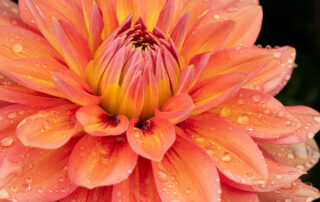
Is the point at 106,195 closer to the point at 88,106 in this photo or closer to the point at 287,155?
the point at 88,106

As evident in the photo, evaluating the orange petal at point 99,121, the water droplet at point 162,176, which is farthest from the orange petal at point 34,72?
the water droplet at point 162,176

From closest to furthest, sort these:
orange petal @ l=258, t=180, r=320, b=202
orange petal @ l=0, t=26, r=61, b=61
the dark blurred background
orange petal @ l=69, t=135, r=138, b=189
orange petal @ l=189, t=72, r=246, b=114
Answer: orange petal @ l=69, t=135, r=138, b=189
orange petal @ l=189, t=72, r=246, b=114
orange petal @ l=0, t=26, r=61, b=61
orange petal @ l=258, t=180, r=320, b=202
the dark blurred background

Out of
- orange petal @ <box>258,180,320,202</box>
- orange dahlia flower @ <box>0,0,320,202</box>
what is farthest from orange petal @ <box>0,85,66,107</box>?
orange petal @ <box>258,180,320,202</box>

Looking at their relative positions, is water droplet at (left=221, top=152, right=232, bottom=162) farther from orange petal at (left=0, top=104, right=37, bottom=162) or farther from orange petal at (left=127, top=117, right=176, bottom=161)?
orange petal at (left=0, top=104, right=37, bottom=162)

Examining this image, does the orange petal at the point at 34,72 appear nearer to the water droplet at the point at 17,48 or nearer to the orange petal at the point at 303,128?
the water droplet at the point at 17,48

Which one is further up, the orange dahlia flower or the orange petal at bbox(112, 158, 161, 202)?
the orange dahlia flower

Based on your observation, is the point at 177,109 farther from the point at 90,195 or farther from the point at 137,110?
the point at 90,195
